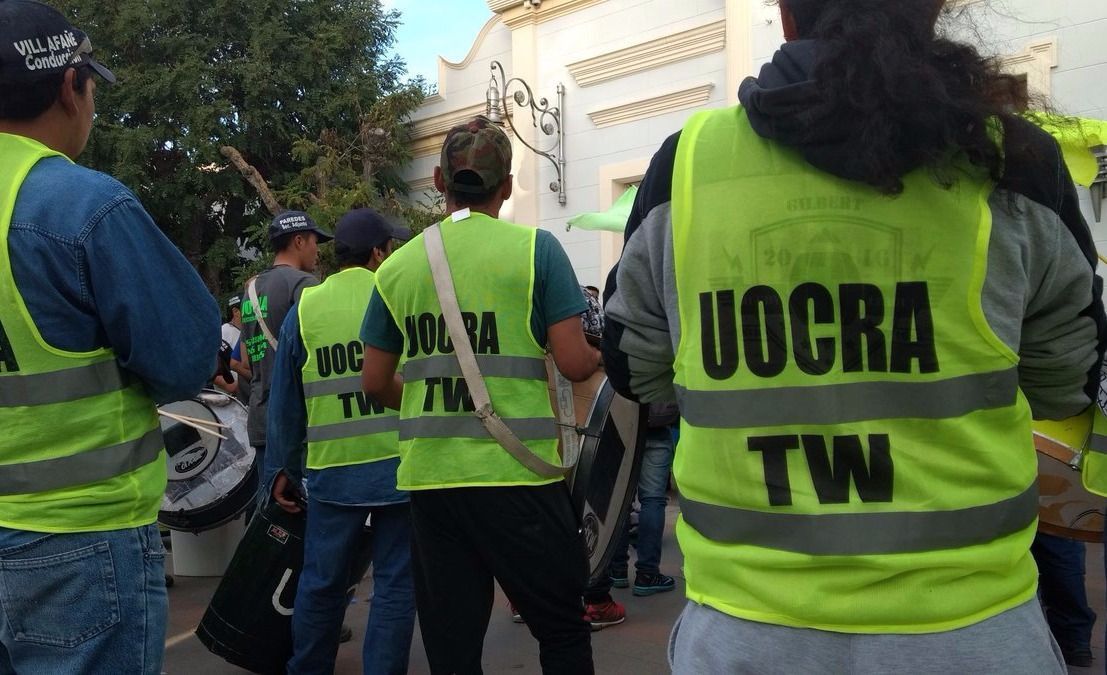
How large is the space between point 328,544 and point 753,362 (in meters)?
2.48

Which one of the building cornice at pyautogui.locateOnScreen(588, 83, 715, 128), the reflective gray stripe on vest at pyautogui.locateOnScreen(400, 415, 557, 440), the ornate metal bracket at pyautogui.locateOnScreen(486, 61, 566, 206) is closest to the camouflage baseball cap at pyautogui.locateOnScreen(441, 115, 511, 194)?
the reflective gray stripe on vest at pyautogui.locateOnScreen(400, 415, 557, 440)

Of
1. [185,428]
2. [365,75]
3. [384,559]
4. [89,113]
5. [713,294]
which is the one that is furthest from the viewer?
[365,75]

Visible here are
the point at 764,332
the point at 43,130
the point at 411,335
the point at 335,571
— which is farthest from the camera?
the point at 335,571

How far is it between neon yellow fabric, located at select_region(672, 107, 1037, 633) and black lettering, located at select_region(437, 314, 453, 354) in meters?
1.41

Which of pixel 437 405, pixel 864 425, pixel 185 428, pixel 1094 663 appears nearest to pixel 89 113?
pixel 437 405

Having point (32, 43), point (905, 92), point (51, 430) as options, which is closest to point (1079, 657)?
point (905, 92)

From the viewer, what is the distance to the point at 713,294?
1403 mm

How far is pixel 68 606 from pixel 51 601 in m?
0.03

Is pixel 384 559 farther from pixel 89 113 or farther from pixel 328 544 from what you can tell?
pixel 89 113

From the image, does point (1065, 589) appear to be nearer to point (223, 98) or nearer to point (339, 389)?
point (339, 389)

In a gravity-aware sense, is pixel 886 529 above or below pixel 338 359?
below

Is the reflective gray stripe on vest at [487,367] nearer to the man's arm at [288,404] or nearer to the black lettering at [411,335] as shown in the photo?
the black lettering at [411,335]

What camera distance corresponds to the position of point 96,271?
190 centimetres

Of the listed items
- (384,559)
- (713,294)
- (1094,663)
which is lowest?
(1094,663)
